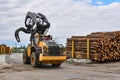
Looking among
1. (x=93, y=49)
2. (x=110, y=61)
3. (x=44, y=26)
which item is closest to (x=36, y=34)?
(x=44, y=26)

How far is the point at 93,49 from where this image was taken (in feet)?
88.2

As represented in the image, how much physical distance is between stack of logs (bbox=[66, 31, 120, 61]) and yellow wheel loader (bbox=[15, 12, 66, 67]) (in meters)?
4.71

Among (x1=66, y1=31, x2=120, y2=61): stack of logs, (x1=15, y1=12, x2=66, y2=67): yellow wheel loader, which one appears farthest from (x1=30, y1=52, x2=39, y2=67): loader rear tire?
(x1=66, y1=31, x2=120, y2=61): stack of logs

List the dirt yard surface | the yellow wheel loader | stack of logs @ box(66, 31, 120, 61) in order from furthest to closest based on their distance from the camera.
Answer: stack of logs @ box(66, 31, 120, 61) < the yellow wheel loader < the dirt yard surface

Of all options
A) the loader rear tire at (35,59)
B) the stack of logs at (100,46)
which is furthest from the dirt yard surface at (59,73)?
the stack of logs at (100,46)

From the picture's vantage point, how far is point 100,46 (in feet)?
88.1

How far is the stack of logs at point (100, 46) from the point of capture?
87.8ft

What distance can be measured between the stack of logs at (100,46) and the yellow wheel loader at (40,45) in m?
4.71

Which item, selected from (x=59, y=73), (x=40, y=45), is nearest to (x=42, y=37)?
(x=40, y=45)

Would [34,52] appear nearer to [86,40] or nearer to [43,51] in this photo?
[43,51]

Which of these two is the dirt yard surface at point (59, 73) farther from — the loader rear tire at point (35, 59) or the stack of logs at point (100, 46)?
the stack of logs at point (100, 46)

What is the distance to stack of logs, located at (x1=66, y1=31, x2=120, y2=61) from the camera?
87.8 feet

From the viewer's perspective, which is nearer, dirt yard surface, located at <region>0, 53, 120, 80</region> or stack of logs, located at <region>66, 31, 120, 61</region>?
dirt yard surface, located at <region>0, 53, 120, 80</region>

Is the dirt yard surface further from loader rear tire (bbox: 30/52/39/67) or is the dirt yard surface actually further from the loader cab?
the loader cab
